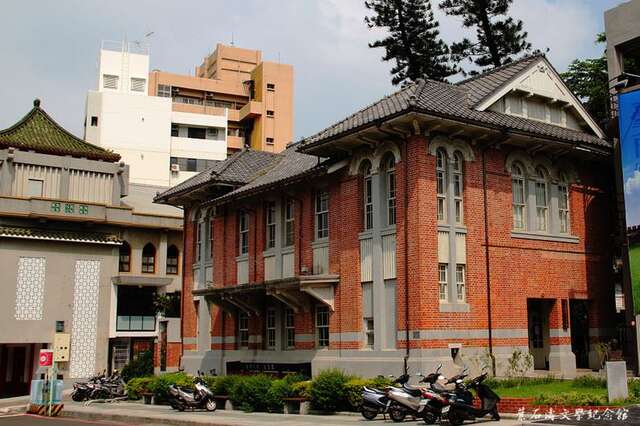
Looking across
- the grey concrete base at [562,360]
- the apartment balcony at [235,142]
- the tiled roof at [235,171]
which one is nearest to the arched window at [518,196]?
the grey concrete base at [562,360]

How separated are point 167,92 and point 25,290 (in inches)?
1634

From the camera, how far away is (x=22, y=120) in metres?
46.5

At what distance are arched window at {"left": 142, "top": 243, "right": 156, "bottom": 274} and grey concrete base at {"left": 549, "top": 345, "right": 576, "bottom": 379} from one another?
29851 millimetres

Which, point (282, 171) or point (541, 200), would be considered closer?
point (541, 200)

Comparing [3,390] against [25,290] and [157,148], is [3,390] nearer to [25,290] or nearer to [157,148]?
[25,290]

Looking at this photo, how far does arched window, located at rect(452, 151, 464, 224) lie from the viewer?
24.1m

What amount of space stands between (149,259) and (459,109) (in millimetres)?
29937

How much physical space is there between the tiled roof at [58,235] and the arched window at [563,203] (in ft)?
92.0

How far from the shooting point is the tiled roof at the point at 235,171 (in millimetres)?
33312

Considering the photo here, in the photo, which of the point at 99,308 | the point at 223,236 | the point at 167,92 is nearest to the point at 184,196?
the point at 223,236

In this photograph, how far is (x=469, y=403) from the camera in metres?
17.0

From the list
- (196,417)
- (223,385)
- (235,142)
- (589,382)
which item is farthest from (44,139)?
(589,382)

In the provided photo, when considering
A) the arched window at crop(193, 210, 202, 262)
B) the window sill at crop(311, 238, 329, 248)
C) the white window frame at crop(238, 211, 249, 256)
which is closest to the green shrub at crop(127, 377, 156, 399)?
the white window frame at crop(238, 211, 249, 256)

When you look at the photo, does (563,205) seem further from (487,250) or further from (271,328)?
(271,328)
